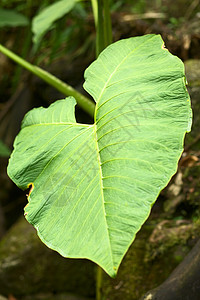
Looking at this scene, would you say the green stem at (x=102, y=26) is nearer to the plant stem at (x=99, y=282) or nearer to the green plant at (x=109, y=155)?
the green plant at (x=109, y=155)

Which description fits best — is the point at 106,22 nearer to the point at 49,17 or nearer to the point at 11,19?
the point at 49,17

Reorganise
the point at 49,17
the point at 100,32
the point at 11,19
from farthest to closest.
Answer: the point at 11,19
the point at 49,17
the point at 100,32

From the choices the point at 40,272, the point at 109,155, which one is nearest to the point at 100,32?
the point at 109,155

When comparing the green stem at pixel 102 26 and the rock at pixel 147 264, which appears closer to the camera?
the rock at pixel 147 264

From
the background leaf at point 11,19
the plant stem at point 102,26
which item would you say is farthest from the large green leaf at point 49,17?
the background leaf at point 11,19

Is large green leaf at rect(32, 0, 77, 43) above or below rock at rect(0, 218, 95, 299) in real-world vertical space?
above

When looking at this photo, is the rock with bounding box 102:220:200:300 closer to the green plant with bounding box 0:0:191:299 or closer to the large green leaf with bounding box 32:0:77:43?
the green plant with bounding box 0:0:191:299

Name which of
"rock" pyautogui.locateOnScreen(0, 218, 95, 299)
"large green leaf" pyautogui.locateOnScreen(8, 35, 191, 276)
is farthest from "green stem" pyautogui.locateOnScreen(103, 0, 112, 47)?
"rock" pyautogui.locateOnScreen(0, 218, 95, 299)
